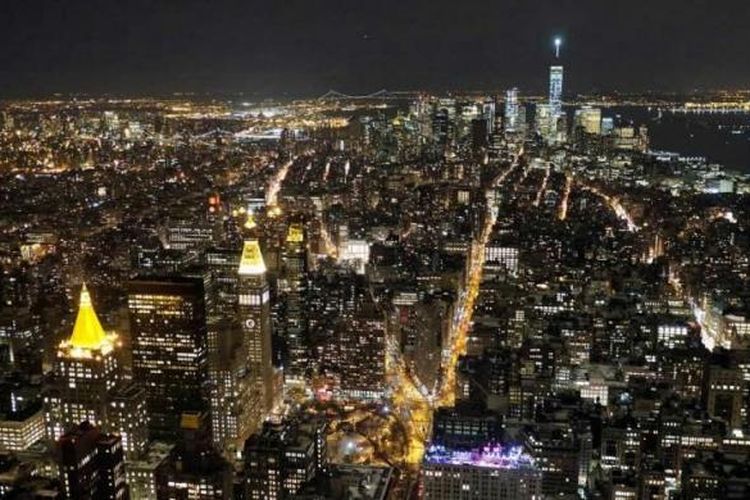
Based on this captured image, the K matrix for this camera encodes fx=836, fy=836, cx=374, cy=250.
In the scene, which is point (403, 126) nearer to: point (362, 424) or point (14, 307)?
point (14, 307)

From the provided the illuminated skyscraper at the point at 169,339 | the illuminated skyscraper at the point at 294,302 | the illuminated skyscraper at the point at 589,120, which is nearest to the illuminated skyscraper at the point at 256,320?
the illuminated skyscraper at the point at 294,302

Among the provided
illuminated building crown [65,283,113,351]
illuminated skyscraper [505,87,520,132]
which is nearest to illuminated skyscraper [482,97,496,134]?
illuminated skyscraper [505,87,520,132]

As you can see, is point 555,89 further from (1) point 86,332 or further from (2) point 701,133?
(1) point 86,332

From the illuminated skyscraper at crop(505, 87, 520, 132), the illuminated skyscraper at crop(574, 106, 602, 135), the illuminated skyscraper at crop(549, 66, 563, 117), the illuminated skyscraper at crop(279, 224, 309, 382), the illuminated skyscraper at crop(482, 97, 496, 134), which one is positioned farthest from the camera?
the illuminated skyscraper at crop(505, 87, 520, 132)

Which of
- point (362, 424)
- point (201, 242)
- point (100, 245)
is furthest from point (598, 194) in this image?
point (362, 424)

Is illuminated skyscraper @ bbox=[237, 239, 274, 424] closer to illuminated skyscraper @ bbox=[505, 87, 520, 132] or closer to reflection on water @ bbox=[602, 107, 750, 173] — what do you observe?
reflection on water @ bbox=[602, 107, 750, 173]

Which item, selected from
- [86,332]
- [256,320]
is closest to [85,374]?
[86,332]
